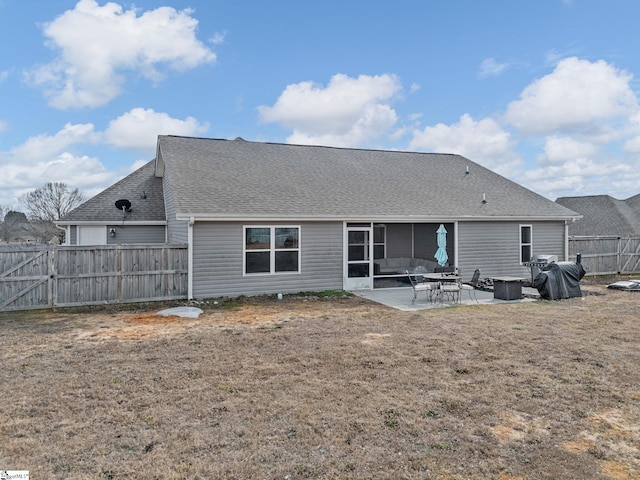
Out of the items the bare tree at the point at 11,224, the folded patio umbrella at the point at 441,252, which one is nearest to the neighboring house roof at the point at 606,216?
the folded patio umbrella at the point at 441,252

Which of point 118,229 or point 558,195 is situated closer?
point 118,229

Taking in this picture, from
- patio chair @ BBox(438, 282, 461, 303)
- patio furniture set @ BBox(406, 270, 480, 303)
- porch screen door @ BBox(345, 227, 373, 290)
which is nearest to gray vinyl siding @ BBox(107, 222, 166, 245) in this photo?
porch screen door @ BBox(345, 227, 373, 290)

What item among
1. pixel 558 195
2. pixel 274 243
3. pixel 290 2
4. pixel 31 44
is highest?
pixel 290 2

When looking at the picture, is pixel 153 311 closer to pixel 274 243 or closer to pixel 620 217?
pixel 274 243

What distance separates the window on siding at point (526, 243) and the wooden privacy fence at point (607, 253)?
239 cm

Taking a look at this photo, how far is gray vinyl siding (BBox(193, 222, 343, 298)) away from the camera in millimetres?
11570

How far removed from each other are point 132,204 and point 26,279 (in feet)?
19.3

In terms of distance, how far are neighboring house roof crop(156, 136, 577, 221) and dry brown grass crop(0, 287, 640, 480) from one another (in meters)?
4.83

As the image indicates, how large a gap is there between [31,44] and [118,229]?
7215 mm

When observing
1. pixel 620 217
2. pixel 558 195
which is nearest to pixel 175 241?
pixel 620 217

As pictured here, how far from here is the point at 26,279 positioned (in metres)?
10.2

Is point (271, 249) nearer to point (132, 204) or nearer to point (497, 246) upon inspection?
point (132, 204)

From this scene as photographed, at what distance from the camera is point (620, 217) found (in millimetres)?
31562

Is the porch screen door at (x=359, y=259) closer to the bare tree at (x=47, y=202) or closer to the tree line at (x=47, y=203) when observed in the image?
the tree line at (x=47, y=203)
